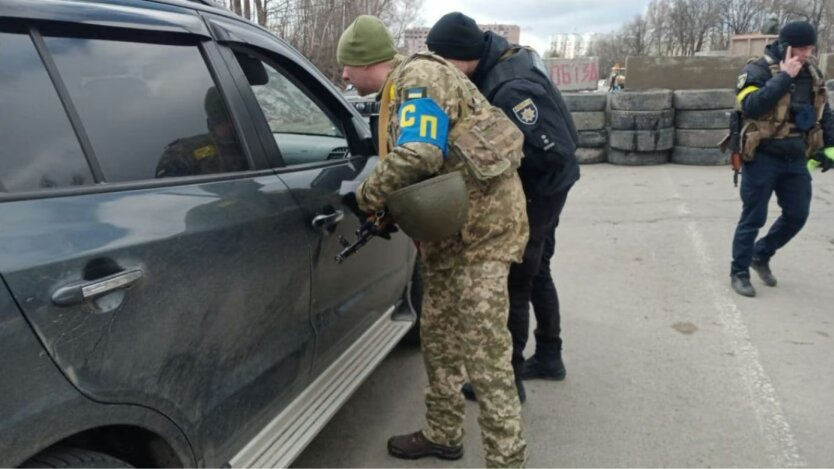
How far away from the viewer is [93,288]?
140 centimetres

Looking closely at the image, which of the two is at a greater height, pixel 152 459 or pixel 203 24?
pixel 203 24

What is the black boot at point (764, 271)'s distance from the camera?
456 cm

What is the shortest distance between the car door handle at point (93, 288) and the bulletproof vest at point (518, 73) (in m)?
1.58

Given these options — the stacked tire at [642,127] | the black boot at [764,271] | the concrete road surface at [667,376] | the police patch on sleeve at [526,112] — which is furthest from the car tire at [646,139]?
the police patch on sleeve at [526,112]

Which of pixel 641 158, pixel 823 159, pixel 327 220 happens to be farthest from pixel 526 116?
pixel 641 158

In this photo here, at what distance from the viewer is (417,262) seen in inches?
136

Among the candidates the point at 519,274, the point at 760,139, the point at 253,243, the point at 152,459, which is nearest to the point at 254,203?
the point at 253,243

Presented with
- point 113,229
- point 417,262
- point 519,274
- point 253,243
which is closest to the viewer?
point 113,229

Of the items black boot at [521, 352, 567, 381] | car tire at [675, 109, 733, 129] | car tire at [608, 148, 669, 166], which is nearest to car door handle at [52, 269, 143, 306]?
black boot at [521, 352, 567, 381]

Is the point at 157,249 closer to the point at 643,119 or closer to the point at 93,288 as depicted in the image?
the point at 93,288

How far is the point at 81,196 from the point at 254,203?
1.79 feet

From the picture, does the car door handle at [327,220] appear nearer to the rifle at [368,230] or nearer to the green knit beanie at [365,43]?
the rifle at [368,230]

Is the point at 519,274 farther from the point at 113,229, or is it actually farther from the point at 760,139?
the point at 760,139

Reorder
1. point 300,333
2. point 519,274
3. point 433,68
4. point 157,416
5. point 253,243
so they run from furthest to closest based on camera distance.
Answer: point 519,274 < point 300,333 < point 433,68 < point 253,243 < point 157,416
